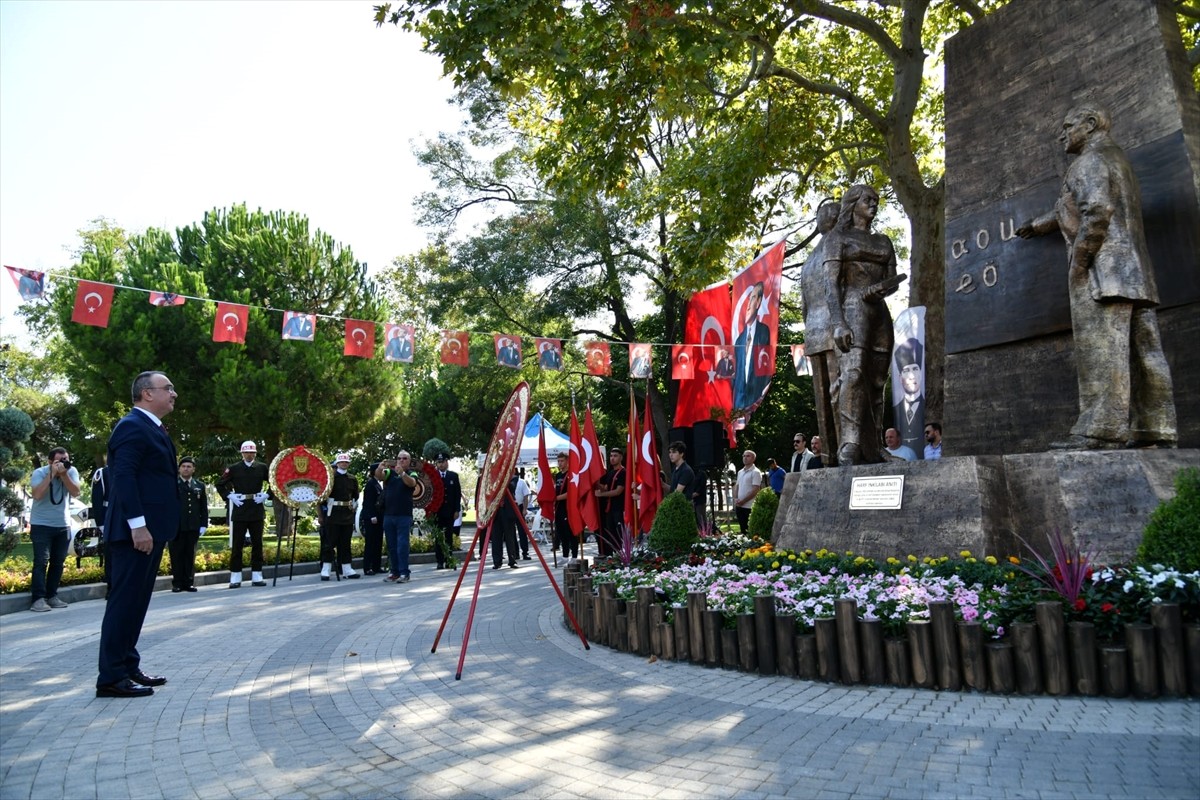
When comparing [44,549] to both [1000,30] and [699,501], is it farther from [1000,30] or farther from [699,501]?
[1000,30]

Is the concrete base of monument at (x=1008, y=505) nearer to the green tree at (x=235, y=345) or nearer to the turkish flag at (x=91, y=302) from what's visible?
the turkish flag at (x=91, y=302)

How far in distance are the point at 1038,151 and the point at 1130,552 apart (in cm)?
399

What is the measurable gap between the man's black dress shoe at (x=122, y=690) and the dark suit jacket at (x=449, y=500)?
10.2 metres

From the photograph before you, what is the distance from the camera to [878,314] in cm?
838

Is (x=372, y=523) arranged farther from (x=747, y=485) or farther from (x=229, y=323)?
(x=747, y=485)

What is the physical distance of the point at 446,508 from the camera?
51.2 ft

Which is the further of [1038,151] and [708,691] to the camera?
[1038,151]

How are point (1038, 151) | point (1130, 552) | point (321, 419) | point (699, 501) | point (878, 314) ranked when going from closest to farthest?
point (1130, 552) → point (1038, 151) → point (878, 314) → point (699, 501) → point (321, 419)

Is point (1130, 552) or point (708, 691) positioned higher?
point (1130, 552)

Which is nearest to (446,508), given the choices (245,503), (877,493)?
(245,503)

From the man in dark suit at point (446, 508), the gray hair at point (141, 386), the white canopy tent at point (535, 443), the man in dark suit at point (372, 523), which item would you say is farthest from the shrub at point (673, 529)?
the white canopy tent at point (535, 443)

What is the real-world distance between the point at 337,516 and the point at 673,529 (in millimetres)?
6972

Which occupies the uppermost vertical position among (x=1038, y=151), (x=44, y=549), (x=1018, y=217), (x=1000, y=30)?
(x=1000, y=30)

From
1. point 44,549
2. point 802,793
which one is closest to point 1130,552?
point 802,793
